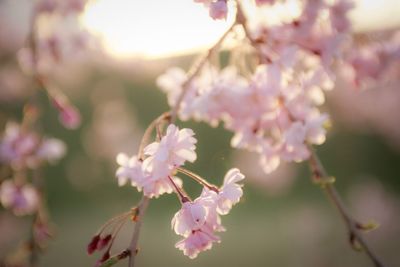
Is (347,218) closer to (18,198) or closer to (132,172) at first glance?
(132,172)

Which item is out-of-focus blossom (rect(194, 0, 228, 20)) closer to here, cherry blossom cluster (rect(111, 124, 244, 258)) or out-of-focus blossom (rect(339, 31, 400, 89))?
cherry blossom cluster (rect(111, 124, 244, 258))

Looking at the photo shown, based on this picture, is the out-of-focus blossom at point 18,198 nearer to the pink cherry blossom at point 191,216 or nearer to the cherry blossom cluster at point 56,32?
the cherry blossom cluster at point 56,32

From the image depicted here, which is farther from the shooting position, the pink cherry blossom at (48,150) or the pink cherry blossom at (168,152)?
the pink cherry blossom at (48,150)

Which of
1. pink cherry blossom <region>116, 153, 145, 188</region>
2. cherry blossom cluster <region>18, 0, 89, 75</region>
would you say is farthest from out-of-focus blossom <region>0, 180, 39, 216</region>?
pink cherry blossom <region>116, 153, 145, 188</region>

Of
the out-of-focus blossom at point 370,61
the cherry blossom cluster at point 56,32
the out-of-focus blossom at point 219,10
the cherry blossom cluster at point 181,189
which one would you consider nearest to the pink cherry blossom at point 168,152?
the cherry blossom cluster at point 181,189

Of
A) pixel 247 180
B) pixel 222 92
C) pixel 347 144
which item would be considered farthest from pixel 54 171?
pixel 222 92

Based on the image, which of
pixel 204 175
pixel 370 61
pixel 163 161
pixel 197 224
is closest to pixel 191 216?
pixel 197 224

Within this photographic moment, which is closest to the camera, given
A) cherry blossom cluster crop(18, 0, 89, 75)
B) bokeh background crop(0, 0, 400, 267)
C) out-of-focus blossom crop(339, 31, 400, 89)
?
out-of-focus blossom crop(339, 31, 400, 89)
